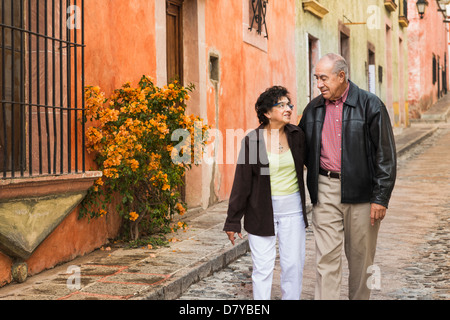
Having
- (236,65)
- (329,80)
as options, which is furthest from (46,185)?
(236,65)

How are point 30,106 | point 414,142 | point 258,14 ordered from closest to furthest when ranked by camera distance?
1. point 30,106
2. point 258,14
3. point 414,142

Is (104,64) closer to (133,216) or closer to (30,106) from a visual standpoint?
(30,106)

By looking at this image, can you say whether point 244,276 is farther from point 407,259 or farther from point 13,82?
point 13,82

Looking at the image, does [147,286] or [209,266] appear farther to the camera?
[209,266]

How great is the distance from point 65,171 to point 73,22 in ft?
4.29

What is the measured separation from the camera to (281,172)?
4.27 meters

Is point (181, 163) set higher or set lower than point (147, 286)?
higher

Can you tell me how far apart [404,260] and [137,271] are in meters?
2.63

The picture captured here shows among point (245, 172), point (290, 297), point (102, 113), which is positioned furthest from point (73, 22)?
point (290, 297)

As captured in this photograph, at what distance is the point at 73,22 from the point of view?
5672mm

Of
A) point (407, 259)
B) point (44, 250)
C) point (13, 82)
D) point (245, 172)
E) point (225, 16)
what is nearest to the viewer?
point (245, 172)

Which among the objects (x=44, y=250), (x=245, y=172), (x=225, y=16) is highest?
(x=225, y=16)

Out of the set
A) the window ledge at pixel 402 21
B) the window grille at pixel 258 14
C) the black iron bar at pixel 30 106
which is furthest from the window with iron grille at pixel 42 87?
the window ledge at pixel 402 21
